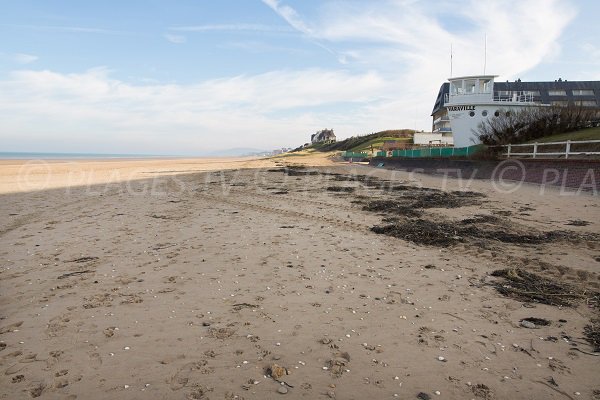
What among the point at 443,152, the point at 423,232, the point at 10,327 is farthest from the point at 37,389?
the point at 443,152

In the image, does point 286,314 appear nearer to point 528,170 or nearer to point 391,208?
point 391,208

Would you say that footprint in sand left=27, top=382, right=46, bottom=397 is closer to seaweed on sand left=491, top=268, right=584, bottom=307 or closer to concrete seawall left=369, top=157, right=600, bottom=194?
seaweed on sand left=491, top=268, right=584, bottom=307

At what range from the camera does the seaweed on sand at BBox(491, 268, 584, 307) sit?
4477 mm

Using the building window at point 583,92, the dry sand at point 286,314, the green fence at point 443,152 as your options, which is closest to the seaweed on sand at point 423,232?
the dry sand at point 286,314

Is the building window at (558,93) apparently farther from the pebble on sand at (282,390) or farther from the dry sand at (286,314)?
the pebble on sand at (282,390)

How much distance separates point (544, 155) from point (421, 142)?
31.6 m

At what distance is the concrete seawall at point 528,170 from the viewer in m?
12.8

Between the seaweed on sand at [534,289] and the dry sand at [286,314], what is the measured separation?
0.11 m

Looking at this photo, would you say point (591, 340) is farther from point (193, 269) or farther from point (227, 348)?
point (193, 269)

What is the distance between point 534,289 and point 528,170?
1358cm

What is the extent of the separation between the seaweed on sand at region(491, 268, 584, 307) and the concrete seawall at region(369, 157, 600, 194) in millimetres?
9131

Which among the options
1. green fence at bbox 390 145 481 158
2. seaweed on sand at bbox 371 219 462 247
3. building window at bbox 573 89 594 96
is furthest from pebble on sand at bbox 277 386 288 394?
building window at bbox 573 89 594 96

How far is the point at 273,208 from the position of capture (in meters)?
11.2

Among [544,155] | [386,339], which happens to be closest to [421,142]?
[544,155]
